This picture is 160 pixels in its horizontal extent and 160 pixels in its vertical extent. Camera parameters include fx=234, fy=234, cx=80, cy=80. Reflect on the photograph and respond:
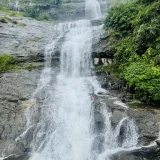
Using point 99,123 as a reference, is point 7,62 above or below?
above

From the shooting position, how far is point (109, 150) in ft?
30.2

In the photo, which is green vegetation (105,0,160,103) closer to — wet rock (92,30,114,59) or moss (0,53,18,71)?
wet rock (92,30,114,59)

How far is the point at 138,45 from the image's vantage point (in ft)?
43.1

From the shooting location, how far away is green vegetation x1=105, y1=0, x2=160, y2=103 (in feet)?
36.3

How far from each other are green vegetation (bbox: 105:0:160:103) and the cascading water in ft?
6.19

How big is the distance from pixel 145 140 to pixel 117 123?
4.39ft

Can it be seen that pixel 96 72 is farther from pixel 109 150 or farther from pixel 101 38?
pixel 109 150

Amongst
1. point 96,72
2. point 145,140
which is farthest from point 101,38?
point 145,140

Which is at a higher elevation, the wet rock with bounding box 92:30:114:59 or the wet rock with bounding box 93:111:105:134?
the wet rock with bounding box 92:30:114:59

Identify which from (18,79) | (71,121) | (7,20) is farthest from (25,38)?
(71,121)

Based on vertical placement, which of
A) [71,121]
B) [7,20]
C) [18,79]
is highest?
[7,20]

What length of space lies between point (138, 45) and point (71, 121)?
588cm

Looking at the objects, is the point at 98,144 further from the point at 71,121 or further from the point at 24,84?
the point at 24,84

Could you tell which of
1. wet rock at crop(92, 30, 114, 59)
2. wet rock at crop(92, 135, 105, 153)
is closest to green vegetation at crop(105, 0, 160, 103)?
wet rock at crop(92, 30, 114, 59)
